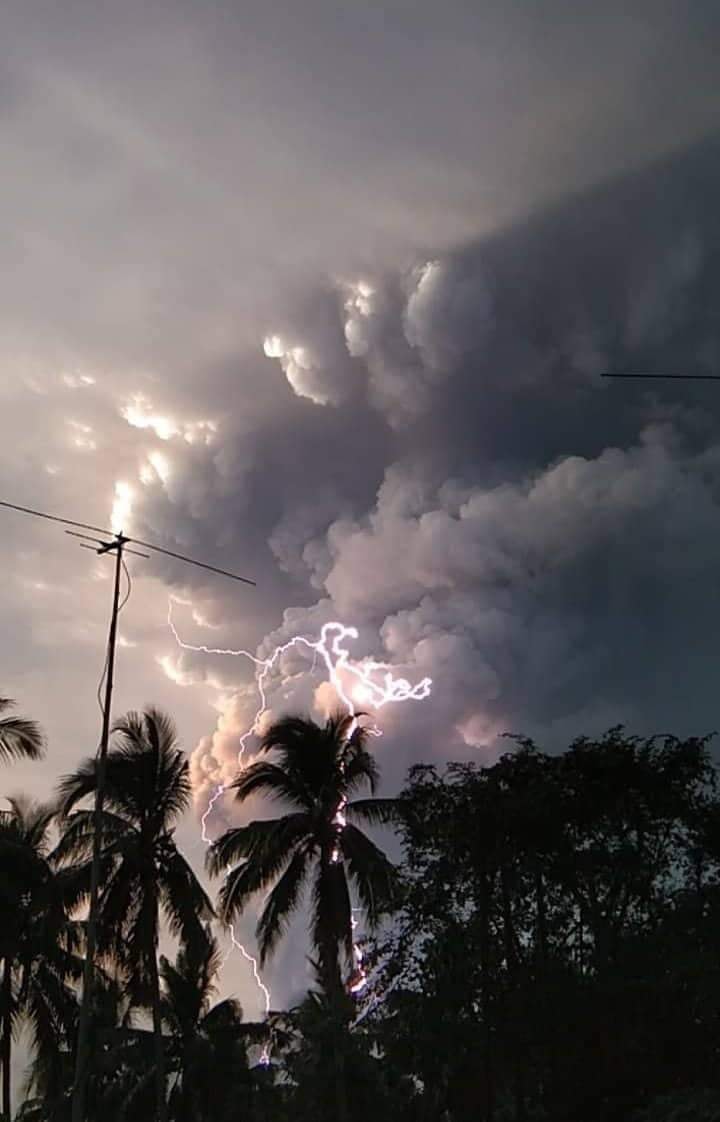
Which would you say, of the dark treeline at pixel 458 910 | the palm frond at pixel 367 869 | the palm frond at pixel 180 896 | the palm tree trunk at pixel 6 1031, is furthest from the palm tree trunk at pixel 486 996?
the palm tree trunk at pixel 6 1031

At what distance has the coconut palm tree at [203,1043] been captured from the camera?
39.2 m

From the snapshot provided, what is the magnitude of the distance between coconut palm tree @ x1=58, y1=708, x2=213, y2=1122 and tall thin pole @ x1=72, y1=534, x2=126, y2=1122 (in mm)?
5068

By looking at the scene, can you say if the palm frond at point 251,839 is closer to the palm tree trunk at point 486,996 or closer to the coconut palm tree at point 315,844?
the coconut palm tree at point 315,844

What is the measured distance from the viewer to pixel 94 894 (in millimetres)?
23891

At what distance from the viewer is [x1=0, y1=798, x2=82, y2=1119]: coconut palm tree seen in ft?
104

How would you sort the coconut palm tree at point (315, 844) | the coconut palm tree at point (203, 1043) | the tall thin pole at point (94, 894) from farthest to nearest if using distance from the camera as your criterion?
1. the coconut palm tree at point (203, 1043)
2. the coconut palm tree at point (315, 844)
3. the tall thin pole at point (94, 894)

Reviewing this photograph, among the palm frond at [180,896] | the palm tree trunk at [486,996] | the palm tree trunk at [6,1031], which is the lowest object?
the palm tree trunk at [486,996]

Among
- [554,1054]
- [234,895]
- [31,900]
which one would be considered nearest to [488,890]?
[554,1054]

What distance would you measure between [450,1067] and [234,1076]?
1871 centimetres

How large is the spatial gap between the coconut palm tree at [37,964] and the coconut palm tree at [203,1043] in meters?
4.51

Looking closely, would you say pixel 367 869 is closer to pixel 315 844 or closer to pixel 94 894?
pixel 315 844

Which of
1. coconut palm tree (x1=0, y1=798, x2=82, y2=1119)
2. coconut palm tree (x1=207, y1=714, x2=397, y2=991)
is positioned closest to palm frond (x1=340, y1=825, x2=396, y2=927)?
coconut palm tree (x1=207, y1=714, x2=397, y2=991)

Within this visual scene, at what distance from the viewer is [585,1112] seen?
22.4 m

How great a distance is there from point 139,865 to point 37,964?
20.4 ft
